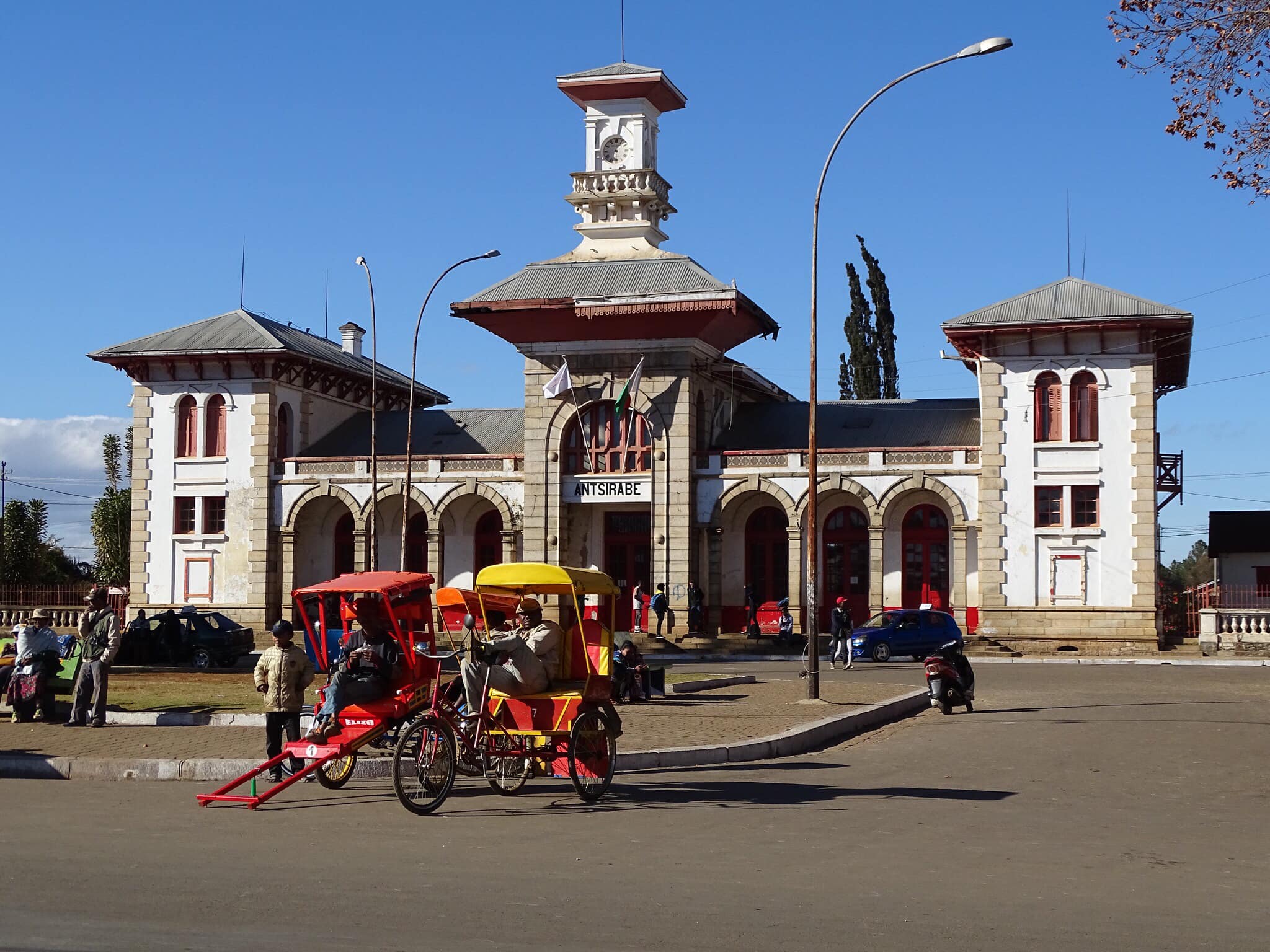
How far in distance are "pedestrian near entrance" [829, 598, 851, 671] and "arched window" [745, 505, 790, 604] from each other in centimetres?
1124

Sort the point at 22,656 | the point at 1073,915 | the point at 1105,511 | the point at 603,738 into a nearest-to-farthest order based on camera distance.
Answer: the point at 1073,915 → the point at 603,738 → the point at 22,656 → the point at 1105,511

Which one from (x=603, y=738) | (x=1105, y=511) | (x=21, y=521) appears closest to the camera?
(x=603, y=738)

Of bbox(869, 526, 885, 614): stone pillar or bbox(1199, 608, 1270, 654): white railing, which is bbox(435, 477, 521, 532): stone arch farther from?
bbox(1199, 608, 1270, 654): white railing

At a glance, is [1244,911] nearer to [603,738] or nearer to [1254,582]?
Answer: [603,738]

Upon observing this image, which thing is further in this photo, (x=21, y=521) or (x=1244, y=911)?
(x=21, y=521)

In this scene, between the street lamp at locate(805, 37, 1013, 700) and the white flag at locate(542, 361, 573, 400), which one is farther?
the white flag at locate(542, 361, 573, 400)

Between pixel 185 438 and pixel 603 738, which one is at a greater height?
pixel 185 438

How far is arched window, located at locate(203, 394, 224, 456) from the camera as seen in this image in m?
50.5

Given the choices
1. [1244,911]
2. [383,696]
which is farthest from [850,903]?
[383,696]

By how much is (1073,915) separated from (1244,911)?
3.29 feet

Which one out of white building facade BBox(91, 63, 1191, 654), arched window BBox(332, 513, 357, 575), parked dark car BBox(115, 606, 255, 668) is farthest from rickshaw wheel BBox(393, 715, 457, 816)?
arched window BBox(332, 513, 357, 575)

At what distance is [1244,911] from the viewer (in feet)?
27.1

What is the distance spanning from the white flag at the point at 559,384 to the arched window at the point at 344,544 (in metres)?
9.42

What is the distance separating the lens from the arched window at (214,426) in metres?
50.5
